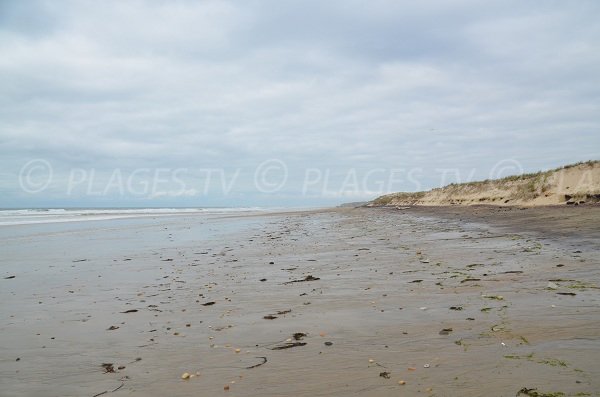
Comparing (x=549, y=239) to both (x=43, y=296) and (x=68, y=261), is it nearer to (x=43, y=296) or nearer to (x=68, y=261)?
(x=43, y=296)

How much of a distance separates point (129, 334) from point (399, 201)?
71.8m

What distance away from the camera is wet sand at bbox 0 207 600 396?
3.30 metres

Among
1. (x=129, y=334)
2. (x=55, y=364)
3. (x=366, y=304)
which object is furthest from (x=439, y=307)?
(x=55, y=364)

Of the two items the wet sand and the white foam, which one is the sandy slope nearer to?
the wet sand

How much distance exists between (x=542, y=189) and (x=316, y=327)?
1211 inches

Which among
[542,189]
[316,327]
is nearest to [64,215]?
[542,189]

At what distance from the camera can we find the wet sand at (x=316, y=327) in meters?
3.30

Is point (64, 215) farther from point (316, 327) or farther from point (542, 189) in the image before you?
point (316, 327)

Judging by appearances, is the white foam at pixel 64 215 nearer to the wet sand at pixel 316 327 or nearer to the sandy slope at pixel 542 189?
the wet sand at pixel 316 327

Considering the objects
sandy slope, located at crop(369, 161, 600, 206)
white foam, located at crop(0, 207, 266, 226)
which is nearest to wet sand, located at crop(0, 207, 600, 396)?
sandy slope, located at crop(369, 161, 600, 206)

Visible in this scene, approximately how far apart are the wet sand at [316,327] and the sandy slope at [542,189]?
64.4ft

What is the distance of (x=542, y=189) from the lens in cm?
2972

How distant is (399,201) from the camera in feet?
242

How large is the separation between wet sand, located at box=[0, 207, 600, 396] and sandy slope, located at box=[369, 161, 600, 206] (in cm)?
1963
